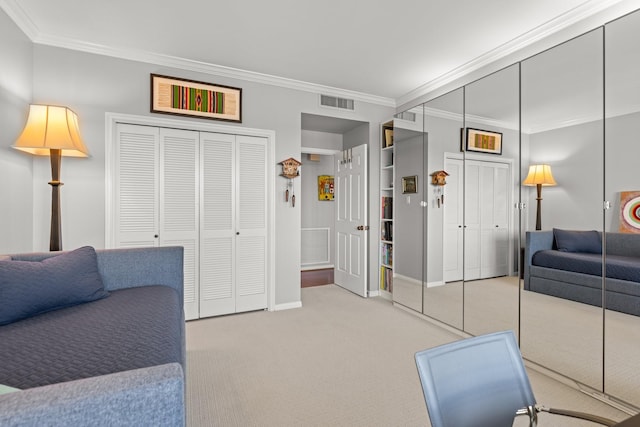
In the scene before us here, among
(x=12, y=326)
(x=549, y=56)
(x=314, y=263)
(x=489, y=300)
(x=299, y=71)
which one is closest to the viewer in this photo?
(x=12, y=326)

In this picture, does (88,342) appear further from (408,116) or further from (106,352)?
(408,116)

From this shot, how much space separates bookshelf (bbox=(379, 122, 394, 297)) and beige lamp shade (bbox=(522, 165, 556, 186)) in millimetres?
1850

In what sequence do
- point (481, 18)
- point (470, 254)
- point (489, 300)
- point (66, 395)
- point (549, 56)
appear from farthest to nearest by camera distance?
1. point (470, 254)
2. point (489, 300)
3. point (481, 18)
4. point (549, 56)
5. point (66, 395)

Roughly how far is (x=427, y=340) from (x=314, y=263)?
3640 millimetres

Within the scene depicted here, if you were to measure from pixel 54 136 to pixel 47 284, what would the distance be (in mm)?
1235

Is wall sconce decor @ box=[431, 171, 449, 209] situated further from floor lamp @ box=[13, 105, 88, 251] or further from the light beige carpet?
floor lamp @ box=[13, 105, 88, 251]

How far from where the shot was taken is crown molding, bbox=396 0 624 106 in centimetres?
227

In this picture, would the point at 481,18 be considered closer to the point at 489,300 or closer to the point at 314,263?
the point at 489,300

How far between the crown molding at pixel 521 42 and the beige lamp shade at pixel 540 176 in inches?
42.9

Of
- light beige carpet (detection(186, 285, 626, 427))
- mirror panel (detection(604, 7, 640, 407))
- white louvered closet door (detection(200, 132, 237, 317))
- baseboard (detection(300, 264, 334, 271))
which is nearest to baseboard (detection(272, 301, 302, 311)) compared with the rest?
light beige carpet (detection(186, 285, 626, 427))

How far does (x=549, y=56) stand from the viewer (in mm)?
2307

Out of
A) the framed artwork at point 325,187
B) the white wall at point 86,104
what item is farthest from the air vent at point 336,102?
the framed artwork at point 325,187

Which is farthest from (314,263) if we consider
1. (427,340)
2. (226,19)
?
(226,19)

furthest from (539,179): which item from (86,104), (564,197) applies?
(86,104)
